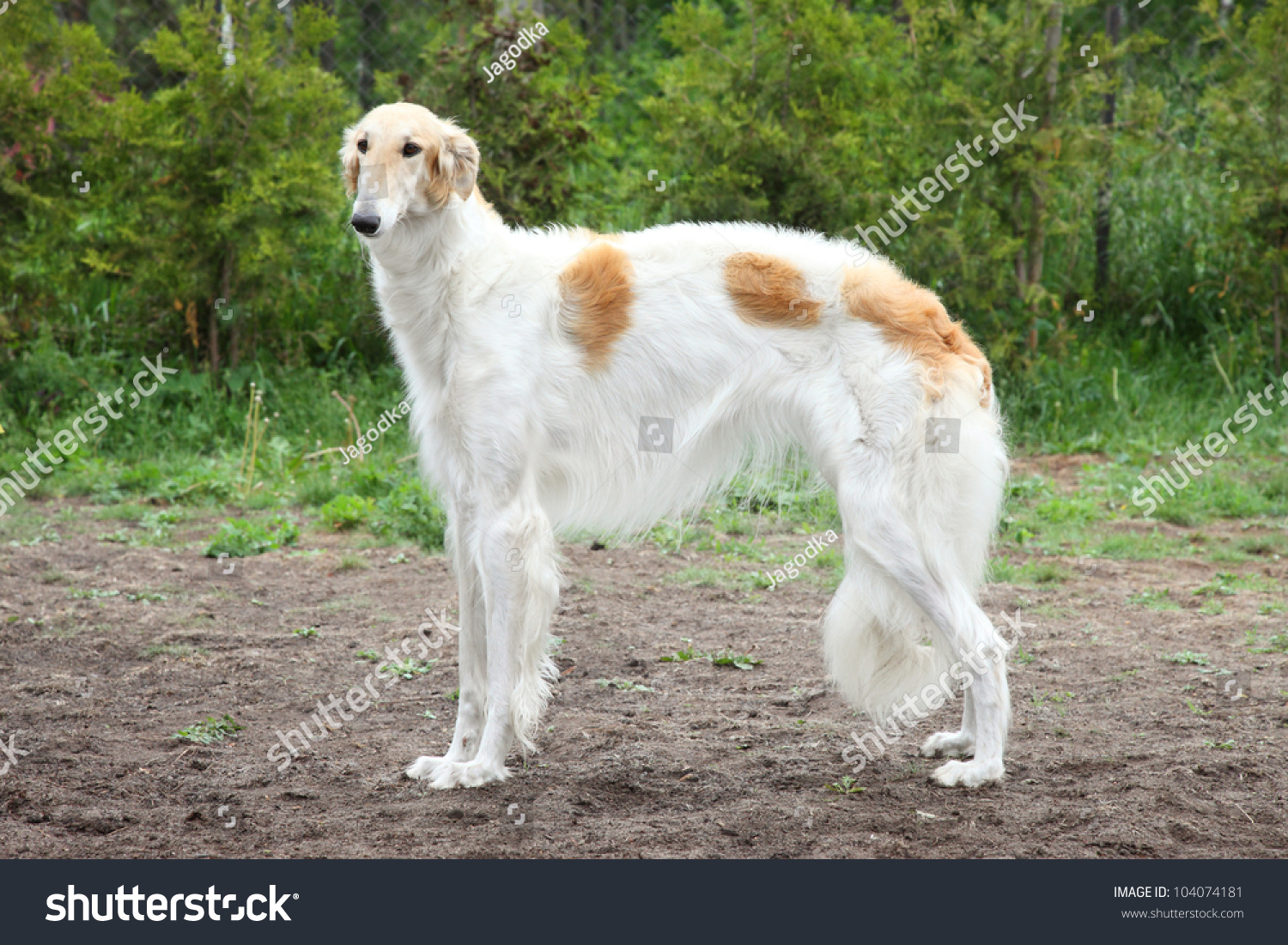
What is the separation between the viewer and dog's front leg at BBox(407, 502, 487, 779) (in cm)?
382

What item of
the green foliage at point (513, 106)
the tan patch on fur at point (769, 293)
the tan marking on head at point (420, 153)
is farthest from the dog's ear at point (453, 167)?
the green foliage at point (513, 106)

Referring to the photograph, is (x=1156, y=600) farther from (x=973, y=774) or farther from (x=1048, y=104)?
Result: (x=1048, y=104)

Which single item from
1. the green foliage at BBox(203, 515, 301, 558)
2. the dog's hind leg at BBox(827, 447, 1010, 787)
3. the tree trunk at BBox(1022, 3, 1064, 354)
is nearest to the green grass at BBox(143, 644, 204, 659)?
the green foliage at BBox(203, 515, 301, 558)

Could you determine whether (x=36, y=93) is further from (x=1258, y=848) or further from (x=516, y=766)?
(x=1258, y=848)

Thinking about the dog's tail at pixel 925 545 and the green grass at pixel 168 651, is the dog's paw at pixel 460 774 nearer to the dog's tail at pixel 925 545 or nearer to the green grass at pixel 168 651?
the dog's tail at pixel 925 545

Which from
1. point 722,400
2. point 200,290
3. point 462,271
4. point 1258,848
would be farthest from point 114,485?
point 1258,848

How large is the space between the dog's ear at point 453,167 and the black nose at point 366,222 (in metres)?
0.27

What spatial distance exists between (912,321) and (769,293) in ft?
1.42

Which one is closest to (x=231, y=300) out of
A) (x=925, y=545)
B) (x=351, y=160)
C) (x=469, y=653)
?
(x=351, y=160)

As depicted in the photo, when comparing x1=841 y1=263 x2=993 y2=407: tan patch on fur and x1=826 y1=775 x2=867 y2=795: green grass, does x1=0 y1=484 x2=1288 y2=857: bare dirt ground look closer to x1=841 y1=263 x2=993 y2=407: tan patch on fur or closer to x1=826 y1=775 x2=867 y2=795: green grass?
x1=826 y1=775 x2=867 y2=795: green grass

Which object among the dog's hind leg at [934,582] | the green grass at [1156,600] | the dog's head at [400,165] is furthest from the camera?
the green grass at [1156,600]

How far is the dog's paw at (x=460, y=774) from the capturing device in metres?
3.65

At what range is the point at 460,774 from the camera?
12.0 feet

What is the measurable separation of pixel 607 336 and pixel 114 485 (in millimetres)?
4507
